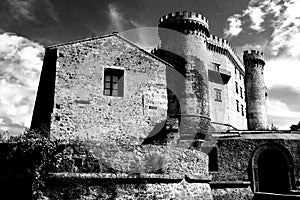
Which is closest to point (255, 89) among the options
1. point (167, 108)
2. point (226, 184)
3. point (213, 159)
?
point (213, 159)

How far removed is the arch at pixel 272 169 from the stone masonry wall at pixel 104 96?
30.5ft

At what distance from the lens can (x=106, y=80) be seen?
16281 mm

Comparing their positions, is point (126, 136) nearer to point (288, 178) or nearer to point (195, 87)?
point (195, 87)

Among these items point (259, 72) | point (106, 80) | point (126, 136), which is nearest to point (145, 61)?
point (106, 80)

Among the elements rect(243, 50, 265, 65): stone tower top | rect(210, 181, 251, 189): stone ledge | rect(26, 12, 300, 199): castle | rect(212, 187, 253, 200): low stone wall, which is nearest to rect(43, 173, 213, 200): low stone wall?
rect(26, 12, 300, 199): castle

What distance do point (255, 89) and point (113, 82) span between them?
30.7m

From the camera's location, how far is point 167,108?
19.4 meters

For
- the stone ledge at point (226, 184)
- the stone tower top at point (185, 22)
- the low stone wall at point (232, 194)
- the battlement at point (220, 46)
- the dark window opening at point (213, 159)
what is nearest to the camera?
the low stone wall at point (232, 194)

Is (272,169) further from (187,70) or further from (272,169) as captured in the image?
(187,70)

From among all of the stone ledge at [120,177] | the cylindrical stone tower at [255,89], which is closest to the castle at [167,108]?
the stone ledge at [120,177]

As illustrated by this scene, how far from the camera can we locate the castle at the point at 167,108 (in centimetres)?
1499

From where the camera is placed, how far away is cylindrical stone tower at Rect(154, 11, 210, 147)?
22125 mm

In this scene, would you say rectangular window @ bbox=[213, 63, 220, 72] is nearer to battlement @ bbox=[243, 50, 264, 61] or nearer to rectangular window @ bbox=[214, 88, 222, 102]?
rectangular window @ bbox=[214, 88, 222, 102]

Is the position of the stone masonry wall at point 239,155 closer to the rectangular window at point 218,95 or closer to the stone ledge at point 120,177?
the stone ledge at point 120,177
